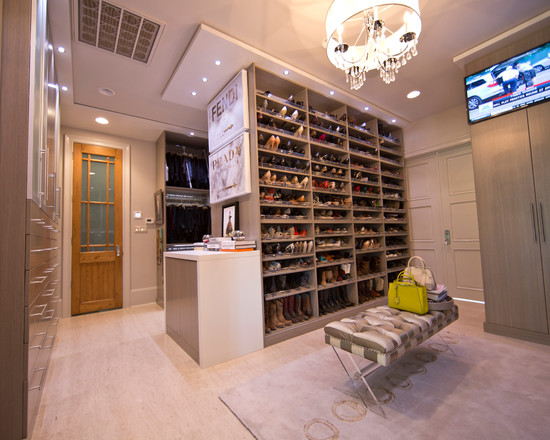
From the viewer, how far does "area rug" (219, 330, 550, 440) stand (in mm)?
1390

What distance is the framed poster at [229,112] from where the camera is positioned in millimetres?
2789

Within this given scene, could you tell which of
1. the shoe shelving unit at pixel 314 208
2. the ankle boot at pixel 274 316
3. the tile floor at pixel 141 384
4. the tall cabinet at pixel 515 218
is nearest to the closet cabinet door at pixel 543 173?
the tall cabinet at pixel 515 218

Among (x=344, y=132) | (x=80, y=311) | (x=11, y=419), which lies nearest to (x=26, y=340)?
(x=11, y=419)

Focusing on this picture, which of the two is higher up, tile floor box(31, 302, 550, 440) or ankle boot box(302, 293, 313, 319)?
ankle boot box(302, 293, 313, 319)

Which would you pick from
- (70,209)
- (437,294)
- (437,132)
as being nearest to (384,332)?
(437,294)

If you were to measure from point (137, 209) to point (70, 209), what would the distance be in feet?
3.18

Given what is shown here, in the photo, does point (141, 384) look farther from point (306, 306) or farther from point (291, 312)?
point (306, 306)

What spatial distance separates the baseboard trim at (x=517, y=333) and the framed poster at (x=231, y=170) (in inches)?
119

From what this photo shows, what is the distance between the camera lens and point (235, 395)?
1.77 meters

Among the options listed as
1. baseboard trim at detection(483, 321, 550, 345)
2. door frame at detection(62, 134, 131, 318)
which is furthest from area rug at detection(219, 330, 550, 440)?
door frame at detection(62, 134, 131, 318)

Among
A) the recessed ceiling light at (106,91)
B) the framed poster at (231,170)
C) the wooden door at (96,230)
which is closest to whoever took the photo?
the framed poster at (231,170)

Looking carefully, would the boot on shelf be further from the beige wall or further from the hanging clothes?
the beige wall

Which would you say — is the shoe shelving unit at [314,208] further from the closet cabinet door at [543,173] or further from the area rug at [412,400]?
the closet cabinet door at [543,173]

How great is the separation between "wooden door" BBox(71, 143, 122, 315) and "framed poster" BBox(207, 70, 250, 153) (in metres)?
2.36
